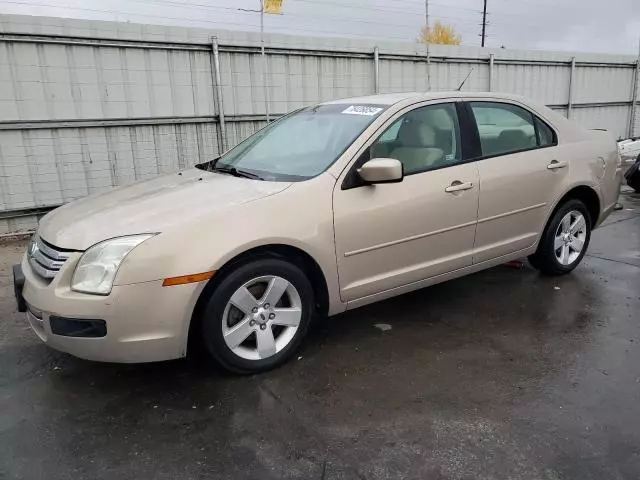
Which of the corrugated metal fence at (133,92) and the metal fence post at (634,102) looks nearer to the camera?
the corrugated metal fence at (133,92)

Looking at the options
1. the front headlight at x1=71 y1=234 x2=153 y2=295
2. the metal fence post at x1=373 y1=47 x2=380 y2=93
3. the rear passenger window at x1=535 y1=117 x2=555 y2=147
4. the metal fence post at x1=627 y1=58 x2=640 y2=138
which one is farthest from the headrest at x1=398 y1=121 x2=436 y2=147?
the metal fence post at x1=627 y1=58 x2=640 y2=138

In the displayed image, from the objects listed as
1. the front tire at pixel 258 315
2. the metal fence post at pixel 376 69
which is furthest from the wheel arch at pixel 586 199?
the metal fence post at pixel 376 69

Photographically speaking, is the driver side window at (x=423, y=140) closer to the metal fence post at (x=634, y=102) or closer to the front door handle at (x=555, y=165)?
the front door handle at (x=555, y=165)

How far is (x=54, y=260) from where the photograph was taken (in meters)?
2.86

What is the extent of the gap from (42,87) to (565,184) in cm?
593

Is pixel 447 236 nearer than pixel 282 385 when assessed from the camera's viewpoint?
No

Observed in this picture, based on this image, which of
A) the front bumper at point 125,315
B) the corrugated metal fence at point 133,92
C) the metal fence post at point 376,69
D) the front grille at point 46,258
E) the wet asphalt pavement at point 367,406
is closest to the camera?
the wet asphalt pavement at point 367,406

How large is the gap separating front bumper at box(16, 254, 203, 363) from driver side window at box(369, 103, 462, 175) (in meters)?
1.60

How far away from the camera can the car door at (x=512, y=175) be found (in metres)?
3.98

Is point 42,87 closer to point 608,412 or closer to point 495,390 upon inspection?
point 495,390

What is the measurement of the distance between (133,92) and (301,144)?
4.22m

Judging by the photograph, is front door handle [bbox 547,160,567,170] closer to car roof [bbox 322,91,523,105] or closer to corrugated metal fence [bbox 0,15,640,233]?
car roof [bbox 322,91,523,105]

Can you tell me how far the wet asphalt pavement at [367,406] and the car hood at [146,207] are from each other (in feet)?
2.95

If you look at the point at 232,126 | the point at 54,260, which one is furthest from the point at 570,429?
the point at 232,126
